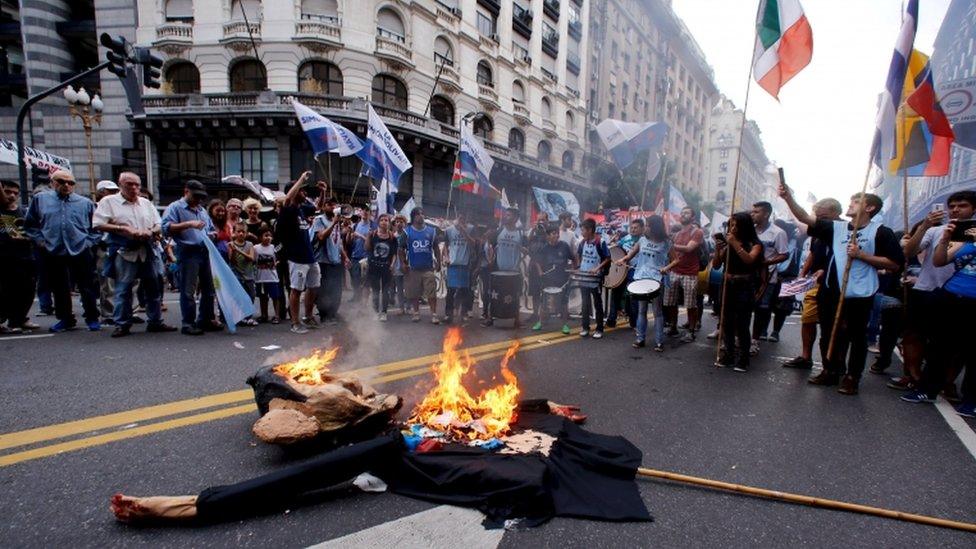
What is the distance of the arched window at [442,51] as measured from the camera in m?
28.3

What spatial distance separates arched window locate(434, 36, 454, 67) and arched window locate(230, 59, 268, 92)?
1000 cm

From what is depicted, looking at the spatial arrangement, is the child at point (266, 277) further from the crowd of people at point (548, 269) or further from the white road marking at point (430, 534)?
the white road marking at point (430, 534)

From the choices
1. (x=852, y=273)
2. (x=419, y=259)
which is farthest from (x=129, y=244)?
(x=852, y=273)

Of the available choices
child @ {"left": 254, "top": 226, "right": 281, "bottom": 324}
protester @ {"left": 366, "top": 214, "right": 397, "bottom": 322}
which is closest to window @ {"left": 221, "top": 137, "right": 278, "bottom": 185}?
child @ {"left": 254, "top": 226, "right": 281, "bottom": 324}

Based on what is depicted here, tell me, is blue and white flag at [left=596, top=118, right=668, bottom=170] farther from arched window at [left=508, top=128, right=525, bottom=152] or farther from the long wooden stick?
arched window at [left=508, top=128, right=525, bottom=152]

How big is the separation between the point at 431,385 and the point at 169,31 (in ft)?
92.9

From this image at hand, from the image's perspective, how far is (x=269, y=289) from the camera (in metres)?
7.70

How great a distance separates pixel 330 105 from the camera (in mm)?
22812

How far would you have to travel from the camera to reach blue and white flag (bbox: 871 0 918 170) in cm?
489

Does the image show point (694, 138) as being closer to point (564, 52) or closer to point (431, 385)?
point (564, 52)

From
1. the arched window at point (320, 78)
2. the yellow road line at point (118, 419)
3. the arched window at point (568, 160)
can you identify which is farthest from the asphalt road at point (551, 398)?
the arched window at point (568, 160)

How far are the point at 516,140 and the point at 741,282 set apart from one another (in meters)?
31.5

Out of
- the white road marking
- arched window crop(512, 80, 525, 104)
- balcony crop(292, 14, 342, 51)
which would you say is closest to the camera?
the white road marking

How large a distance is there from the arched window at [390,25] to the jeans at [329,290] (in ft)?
73.2
